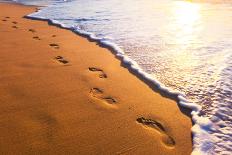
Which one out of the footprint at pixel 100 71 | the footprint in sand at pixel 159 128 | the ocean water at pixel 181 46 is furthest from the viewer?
the footprint at pixel 100 71

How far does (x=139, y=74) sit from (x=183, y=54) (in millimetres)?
1161

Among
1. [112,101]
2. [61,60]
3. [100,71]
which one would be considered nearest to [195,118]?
[112,101]

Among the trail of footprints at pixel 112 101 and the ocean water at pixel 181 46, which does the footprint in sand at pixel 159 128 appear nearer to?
the trail of footprints at pixel 112 101

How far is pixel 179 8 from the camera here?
961 cm

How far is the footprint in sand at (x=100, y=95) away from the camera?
3465mm

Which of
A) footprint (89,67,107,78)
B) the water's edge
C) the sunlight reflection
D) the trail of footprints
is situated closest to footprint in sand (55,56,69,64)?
the trail of footprints

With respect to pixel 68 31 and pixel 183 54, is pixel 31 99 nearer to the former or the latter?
pixel 183 54

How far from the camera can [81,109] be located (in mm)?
3219

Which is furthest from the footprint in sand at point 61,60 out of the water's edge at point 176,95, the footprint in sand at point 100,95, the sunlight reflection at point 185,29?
the sunlight reflection at point 185,29

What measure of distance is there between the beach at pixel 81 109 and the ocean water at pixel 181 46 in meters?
0.22

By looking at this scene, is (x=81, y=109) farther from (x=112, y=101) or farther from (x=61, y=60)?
(x=61, y=60)

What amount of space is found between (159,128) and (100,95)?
0.86 meters

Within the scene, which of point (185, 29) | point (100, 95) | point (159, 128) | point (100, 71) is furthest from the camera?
point (185, 29)

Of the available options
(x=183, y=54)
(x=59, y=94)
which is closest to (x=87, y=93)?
(x=59, y=94)
